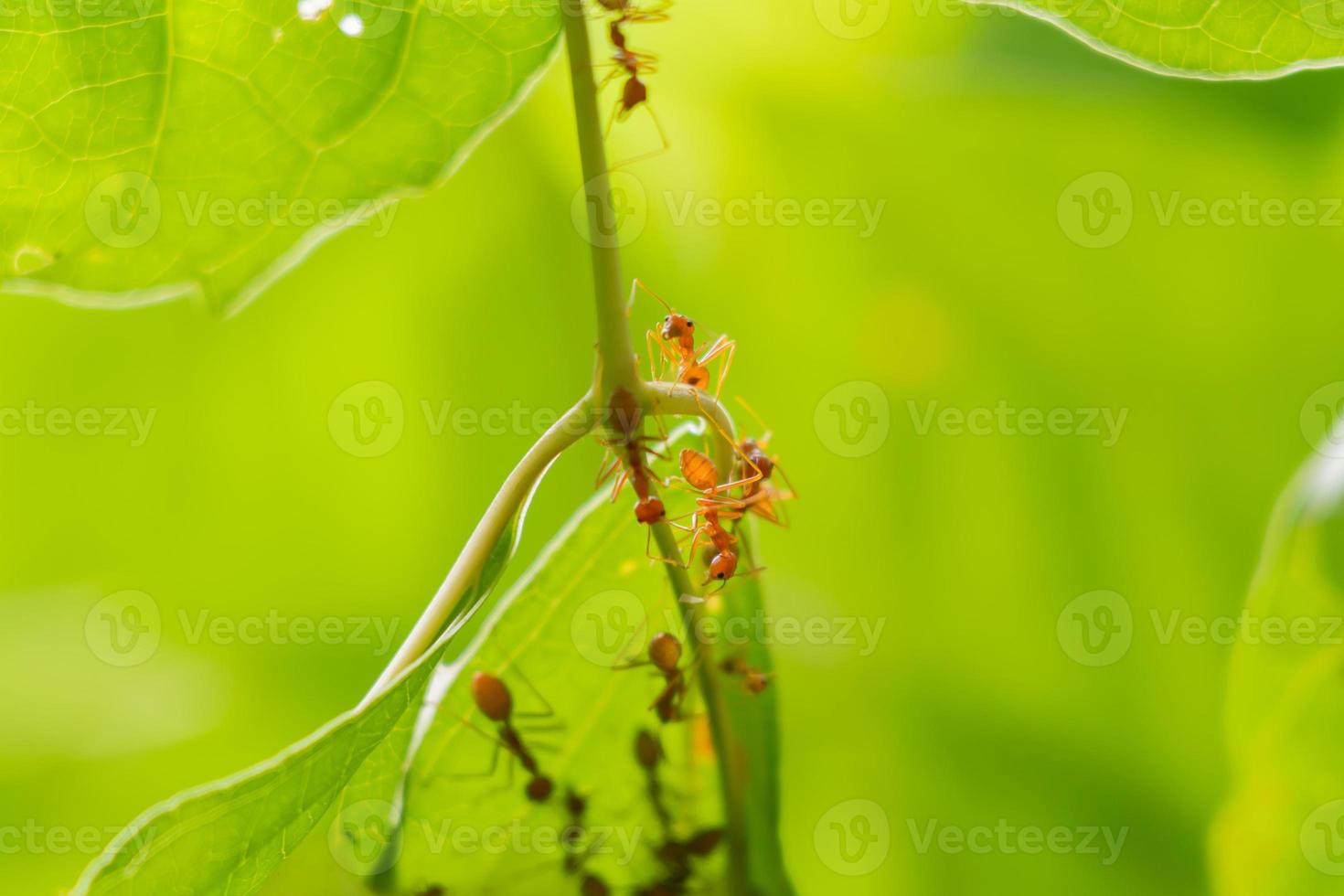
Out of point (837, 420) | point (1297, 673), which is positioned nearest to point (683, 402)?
point (1297, 673)

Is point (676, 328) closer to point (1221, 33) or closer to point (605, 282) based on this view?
point (605, 282)

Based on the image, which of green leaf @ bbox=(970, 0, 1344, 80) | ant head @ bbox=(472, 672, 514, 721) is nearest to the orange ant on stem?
ant head @ bbox=(472, 672, 514, 721)

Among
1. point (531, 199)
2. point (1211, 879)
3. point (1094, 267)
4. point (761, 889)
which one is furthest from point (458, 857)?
point (1094, 267)

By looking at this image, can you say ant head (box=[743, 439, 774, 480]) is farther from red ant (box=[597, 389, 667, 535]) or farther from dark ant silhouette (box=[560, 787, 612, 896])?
dark ant silhouette (box=[560, 787, 612, 896])

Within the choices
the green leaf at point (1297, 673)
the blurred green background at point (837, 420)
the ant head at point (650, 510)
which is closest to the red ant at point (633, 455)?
the ant head at point (650, 510)

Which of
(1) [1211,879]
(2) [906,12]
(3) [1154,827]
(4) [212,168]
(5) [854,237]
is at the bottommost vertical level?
(3) [1154,827]

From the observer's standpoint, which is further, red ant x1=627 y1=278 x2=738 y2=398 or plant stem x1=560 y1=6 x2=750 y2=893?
red ant x1=627 y1=278 x2=738 y2=398

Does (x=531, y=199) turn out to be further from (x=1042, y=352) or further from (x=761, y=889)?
(x=761, y=889)
